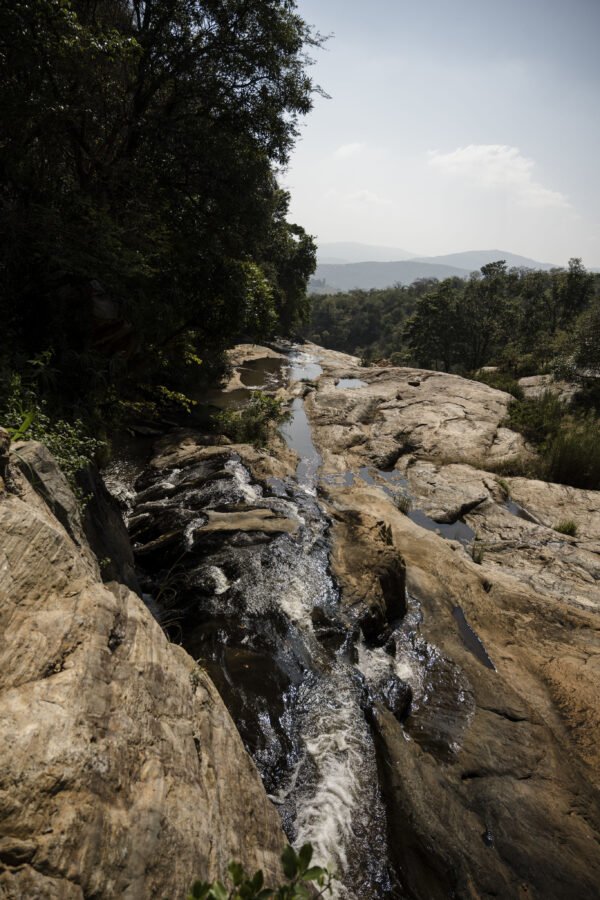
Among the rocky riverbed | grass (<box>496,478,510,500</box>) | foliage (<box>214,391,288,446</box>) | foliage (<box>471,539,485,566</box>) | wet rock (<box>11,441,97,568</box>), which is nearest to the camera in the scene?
the rocky riverbed

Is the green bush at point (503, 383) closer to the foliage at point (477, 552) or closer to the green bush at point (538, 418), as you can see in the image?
the green bush at point (538, 418)

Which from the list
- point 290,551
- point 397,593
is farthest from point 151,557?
point 397,593

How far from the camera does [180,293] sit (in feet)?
37.4

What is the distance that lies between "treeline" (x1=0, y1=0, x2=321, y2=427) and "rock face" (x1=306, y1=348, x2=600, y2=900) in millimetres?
6249

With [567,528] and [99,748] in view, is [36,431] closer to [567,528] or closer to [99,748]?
[99,748]

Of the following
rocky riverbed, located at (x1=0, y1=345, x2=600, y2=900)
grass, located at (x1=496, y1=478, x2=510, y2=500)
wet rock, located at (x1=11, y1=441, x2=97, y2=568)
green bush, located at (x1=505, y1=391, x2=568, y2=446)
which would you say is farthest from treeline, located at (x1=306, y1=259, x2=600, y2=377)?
wet rock, located at (x1=11, y1=441, x2=97, y2=568)

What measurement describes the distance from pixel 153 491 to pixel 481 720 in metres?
7.86

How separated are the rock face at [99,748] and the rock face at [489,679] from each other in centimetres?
212

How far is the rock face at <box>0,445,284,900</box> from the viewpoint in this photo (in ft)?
6.06

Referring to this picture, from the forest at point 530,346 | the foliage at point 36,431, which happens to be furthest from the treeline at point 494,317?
the foliage at point 36,431

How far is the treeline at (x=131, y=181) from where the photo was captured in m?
7.49

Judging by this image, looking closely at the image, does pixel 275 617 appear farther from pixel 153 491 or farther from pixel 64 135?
pixel 64 135

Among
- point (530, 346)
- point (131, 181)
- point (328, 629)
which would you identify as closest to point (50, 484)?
point (328, 629)

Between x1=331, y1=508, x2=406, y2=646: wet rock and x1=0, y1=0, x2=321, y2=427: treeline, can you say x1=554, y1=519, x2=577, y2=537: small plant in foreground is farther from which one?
x1=0, y1=0, x2=321, y2=427: treeline
